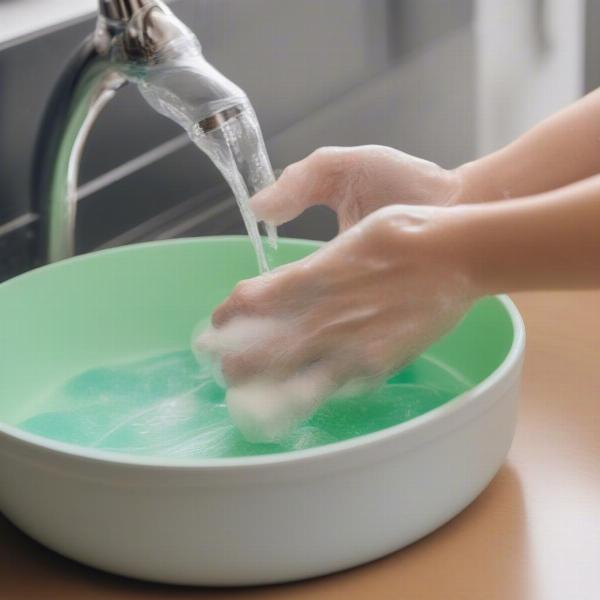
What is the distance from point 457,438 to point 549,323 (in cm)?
32

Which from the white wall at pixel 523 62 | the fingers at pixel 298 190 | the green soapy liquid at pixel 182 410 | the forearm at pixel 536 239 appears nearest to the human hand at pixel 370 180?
the fingers at pixel 298 190

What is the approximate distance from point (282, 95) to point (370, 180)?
0.48 metres

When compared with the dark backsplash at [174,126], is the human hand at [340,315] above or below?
above

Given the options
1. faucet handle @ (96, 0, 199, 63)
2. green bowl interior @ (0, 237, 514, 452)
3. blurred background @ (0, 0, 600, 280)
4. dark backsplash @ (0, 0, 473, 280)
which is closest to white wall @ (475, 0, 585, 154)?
blurred background @ (0, 0, 600, 280)

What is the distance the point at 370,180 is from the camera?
2.88 ft

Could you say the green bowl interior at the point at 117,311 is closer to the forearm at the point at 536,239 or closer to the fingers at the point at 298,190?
the fingers at the point at 298,190

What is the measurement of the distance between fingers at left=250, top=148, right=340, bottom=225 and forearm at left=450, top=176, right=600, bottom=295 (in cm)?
20

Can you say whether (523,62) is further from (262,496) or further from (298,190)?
(262,496)

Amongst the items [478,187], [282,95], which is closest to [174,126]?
[282,95]

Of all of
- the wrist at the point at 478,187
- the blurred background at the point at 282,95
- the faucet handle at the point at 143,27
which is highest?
the faucet handle at the point at 143,27

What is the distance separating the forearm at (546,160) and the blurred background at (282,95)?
0.36 m

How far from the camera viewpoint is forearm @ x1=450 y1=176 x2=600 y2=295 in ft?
2.07

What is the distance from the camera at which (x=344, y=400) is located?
0.77 meters

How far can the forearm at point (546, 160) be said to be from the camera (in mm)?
835
